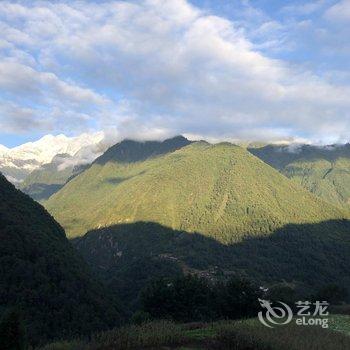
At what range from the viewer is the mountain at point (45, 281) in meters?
84.4

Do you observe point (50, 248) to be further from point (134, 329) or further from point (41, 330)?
point (134, 329)

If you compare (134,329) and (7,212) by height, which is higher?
(7,212)

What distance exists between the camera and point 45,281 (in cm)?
9550

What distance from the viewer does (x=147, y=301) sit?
68.8m

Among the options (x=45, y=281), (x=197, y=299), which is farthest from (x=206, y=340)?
(x=45, y=281)

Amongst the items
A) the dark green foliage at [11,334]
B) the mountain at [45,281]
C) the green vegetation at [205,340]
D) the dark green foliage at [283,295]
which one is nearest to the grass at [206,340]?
the green vegetation at [205,340]

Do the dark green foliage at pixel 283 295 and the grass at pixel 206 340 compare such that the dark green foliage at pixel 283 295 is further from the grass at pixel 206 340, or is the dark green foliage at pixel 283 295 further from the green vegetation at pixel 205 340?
the green vegetation at pixel 205 340

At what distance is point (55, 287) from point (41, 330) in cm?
1882

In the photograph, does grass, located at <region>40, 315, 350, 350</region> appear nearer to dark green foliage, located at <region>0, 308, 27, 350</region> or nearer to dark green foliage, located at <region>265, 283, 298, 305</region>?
dark green foliage, located at <region>0, 308, 27, 350</region>

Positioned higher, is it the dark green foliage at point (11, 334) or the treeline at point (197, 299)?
the dark green foliage at point (11, 334)

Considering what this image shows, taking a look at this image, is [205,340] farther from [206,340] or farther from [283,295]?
[283,295]

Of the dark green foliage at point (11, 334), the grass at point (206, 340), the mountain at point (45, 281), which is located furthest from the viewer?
the mountain at point (45, 281)

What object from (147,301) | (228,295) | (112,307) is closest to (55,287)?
(112,307)

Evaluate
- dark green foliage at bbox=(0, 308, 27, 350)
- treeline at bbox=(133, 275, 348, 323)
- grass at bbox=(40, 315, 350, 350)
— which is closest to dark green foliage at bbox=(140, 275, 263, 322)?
treeline at bbox=(133, 275, 348, 323)
